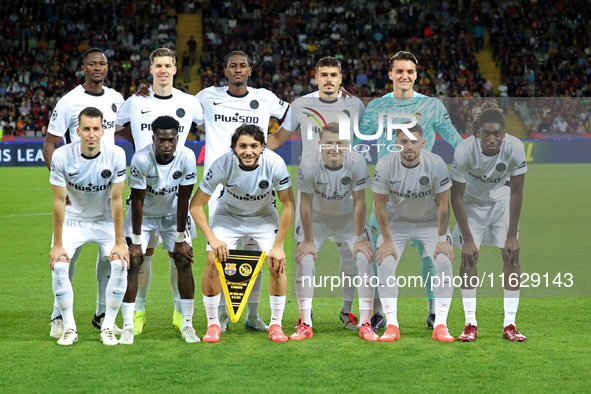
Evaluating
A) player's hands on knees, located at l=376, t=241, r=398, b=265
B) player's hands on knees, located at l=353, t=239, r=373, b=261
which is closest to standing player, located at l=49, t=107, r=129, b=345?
player's hands on knees, located at l=353, t=239, r=373, b=261

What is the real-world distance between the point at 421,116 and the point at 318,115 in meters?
0.86

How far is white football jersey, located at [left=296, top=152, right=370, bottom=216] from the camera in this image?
20.1 ft

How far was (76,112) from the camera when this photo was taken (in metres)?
6.55

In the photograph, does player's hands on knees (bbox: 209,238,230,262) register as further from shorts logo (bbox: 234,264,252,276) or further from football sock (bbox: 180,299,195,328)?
football sock (bbox: 180,299,195,328)

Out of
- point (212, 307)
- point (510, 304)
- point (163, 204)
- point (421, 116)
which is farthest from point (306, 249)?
point (510, 304)

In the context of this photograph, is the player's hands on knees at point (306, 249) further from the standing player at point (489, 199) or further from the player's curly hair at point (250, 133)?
the standing player at point (489, 199)

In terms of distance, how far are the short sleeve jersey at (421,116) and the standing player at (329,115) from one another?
20cm

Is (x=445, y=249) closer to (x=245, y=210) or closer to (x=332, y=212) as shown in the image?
(x=332, y=212)

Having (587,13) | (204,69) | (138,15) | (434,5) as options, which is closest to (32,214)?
(204,69)

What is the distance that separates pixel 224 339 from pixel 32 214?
9.41 metres

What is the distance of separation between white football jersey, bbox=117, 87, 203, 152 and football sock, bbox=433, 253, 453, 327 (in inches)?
95.2

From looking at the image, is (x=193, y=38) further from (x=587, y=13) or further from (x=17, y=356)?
(x=17, y=356)

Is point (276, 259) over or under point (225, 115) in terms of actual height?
under

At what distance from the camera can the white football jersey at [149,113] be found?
6.53m
